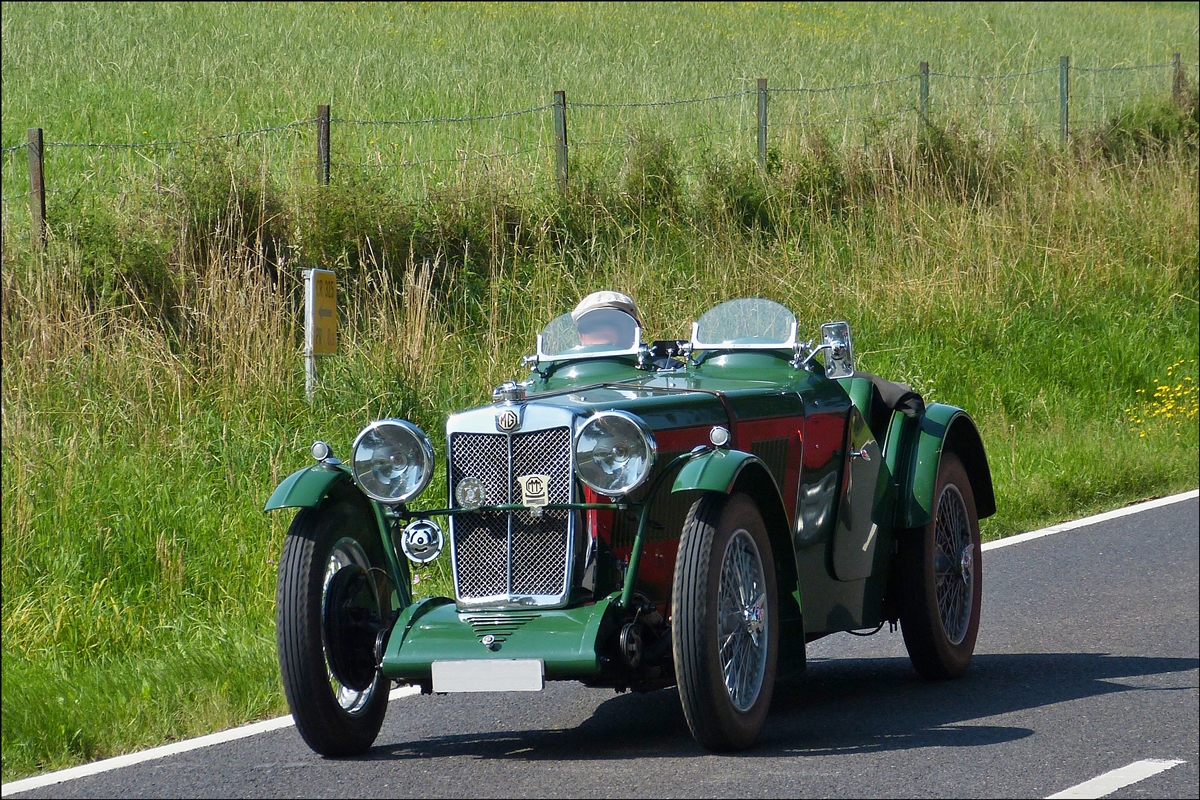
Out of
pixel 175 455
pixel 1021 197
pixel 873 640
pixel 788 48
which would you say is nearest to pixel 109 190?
pixel 175 455

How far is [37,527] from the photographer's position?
801cm

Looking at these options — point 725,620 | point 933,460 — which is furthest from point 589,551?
point 933,460

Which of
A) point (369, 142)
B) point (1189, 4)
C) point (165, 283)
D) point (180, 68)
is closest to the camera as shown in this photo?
point (165, 283)

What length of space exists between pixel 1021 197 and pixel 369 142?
6.94 metres

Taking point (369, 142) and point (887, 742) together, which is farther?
point (369, 142)

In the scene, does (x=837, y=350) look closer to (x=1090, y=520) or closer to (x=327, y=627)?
(x=327, y=627)

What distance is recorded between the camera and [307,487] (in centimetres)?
518

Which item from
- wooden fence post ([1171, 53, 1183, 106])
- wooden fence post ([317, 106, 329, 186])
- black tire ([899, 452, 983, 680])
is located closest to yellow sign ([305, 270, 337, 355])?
wooden fence post ([317, 106, 329, 186])

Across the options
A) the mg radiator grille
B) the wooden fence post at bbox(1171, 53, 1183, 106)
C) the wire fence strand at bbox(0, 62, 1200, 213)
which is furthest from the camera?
the wooden fence post at bbox(1171, 53, 1183, 106)

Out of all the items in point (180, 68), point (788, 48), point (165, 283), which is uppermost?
point (788, 48)

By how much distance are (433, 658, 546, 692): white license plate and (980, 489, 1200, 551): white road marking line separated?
513 cm

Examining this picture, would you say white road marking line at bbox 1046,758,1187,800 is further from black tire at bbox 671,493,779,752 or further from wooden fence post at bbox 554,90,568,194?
wooden fence post at bbox 554,90,568,194

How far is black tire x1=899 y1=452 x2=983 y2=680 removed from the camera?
627cm

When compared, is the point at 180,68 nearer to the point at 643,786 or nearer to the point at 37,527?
the point at 37,527
